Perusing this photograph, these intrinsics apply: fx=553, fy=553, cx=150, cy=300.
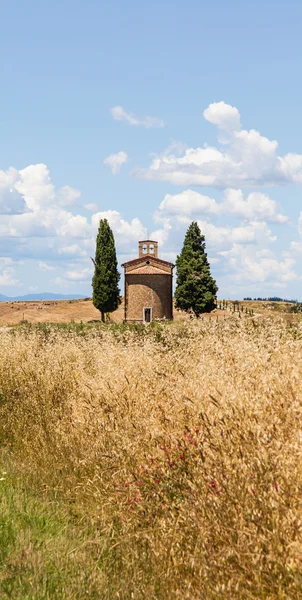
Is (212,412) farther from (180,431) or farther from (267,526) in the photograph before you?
(267,526)

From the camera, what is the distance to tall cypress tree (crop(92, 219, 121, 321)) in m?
52.9

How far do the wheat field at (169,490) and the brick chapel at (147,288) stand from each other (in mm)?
41069

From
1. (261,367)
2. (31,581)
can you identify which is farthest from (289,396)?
(31,581)

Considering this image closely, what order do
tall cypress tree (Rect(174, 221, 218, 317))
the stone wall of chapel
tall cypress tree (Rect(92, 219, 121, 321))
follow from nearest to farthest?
the stone wall of chapel, tall cypress tree (Rect(174, 221, 218, 317)), tall cypress tree (Rect(92, 219, 121, 321))

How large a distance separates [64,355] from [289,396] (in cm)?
659

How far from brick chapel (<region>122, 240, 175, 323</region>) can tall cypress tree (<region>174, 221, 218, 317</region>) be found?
5.84 ft

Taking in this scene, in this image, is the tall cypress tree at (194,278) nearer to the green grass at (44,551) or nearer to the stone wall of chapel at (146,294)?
the stone wall of chapel at (146,294)

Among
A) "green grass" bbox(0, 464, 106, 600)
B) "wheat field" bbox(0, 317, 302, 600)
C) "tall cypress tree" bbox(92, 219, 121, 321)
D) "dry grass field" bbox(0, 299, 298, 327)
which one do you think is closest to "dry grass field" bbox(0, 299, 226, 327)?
"dry grass field" bbox(0, 299, 298, 327)

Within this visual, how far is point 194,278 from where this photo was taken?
2028 inches

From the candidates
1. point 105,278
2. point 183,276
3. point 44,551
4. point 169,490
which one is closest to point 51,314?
point 105,278

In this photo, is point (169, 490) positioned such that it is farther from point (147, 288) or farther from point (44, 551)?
point (147, 288)

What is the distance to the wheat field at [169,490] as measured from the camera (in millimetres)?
3541

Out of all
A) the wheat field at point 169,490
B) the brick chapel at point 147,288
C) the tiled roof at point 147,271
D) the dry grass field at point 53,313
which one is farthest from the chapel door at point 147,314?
the wheat field at point 169,490

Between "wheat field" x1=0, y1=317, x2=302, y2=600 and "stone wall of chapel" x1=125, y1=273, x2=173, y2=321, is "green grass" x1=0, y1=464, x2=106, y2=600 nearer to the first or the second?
"wheat field" x1=0, y1=317, x2=302, y2=600
